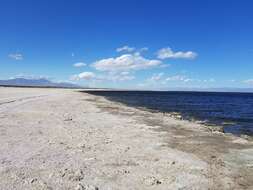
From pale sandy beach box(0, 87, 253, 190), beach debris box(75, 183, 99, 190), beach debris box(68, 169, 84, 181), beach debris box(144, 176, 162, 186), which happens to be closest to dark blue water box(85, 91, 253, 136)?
pale sandy beach box(0, 87, 253, 190)

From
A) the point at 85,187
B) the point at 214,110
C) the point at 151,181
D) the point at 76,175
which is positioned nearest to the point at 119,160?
the point at 76,175

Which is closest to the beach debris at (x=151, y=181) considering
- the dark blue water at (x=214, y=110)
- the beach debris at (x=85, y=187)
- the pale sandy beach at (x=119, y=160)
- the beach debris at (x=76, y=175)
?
the pale sandy beach at (x=119, y=160)

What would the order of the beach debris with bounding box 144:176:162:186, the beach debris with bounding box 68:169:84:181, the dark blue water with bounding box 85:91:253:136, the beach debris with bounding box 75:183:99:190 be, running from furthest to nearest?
the dark blue water with bounding box 85:91:253:136, the beach debris with bounding box 68:169:84:181, the beach debris with bounding box 144:176:162:186, the beach debris with bounding box 75:183:99:190

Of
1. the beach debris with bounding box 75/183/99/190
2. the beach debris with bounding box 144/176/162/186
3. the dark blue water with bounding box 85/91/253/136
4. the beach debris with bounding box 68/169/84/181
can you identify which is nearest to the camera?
the beach debris with bounding box 75/183/99/190

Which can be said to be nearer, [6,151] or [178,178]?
[178,178]

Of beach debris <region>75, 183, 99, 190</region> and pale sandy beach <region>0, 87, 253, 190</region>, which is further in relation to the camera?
pale sandy beach <region>0, 87, 253, 190</region>

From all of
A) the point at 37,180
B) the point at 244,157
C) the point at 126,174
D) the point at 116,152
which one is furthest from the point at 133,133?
the point at 37,180

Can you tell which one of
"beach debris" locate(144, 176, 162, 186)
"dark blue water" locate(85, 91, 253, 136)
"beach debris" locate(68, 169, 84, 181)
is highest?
"beach debris" locate(68, 169, 84, 181)

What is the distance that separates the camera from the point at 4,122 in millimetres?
19484

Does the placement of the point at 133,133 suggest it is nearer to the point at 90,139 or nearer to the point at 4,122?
the point at 90,139

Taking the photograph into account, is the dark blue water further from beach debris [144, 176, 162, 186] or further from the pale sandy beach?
beach debris [144, 176, 162, 186]

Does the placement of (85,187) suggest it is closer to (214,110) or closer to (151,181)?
(151,181)

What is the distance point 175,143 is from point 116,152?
3.88m

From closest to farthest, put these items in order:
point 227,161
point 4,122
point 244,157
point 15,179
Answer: point 15,179 < point 227,161 < point 244,157 < point 4,122
